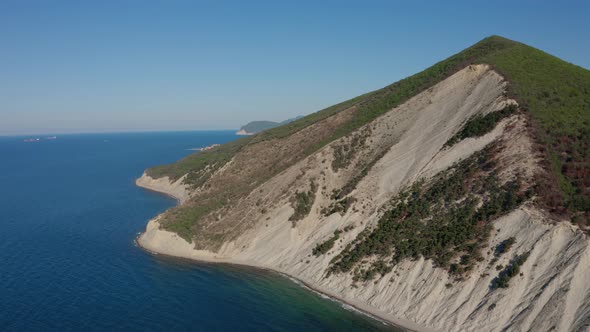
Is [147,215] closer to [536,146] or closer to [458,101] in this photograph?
[458,101]

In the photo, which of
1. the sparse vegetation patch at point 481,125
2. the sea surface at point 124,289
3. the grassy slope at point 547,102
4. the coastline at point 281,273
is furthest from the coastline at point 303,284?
the sparse vegetation patch at point 481,125

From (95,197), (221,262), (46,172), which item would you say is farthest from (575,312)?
(46,172)

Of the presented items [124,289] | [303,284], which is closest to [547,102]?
[303,284]

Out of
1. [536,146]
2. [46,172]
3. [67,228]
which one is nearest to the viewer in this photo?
[536,146]

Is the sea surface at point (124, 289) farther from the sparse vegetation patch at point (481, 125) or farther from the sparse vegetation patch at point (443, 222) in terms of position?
the sparse vegetation patch at point (481, 125)

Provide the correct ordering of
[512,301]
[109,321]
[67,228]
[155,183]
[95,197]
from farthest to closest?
[155,183] → [95,197] → [67,228] → [109,321] → [512,301]

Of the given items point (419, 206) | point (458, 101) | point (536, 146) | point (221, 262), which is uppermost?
point (458, 101)

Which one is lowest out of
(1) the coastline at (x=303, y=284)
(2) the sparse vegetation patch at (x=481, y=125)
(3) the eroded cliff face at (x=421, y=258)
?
(1) the coastline at (x=303, y=284)

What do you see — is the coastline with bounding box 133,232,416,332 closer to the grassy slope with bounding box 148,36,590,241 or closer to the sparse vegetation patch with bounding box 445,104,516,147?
the grassy slope with bounding box 148,36,590,241
